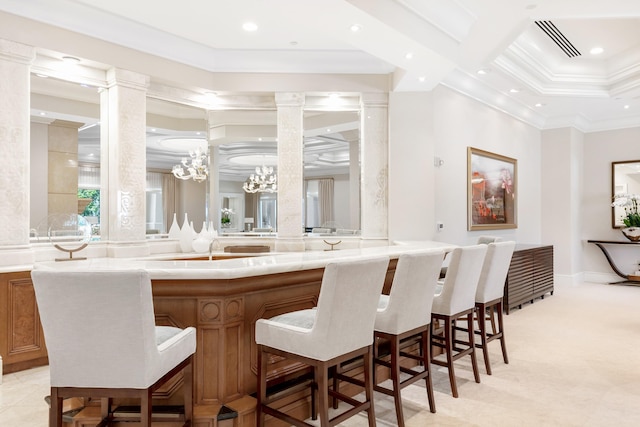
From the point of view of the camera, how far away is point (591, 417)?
266 centimetres

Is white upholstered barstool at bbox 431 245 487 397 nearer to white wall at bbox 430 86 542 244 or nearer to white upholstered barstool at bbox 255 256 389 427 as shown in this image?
white upholstered barstool at bbox 255 256 389 427

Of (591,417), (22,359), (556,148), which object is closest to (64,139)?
(22,359)

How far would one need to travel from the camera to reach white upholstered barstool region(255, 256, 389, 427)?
6.46 feet

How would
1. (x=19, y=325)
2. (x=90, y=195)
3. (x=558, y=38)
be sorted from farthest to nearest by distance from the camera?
(x=558, y=38) < (x=90, y=195) < (x=19, y=325)

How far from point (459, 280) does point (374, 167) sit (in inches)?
95.4

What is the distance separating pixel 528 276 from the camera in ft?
19.4

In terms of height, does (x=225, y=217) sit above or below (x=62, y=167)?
below

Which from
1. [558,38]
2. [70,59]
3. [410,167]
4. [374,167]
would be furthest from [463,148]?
[70,59]

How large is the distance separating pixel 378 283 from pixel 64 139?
12.0 feet

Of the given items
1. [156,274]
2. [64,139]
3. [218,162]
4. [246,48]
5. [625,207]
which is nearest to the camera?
[156,274]

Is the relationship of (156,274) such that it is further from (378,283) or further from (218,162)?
→ (218,162)

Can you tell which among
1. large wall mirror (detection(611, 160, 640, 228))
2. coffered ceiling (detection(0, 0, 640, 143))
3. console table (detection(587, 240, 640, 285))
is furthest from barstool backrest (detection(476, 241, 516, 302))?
large wall mirror (detection(611, 160, 640, 228))

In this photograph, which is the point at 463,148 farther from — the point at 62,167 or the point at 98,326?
the point at 98,326

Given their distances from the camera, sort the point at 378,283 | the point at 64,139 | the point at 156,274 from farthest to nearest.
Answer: the point at 64,139 → the point at 378,283 → the point at 156,274
